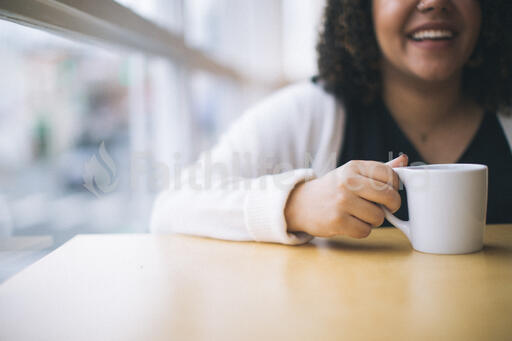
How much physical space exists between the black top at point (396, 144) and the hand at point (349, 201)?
1.16 feet

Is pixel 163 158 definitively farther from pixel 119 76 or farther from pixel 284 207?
pixel 284 207

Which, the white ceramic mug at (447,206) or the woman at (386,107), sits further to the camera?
the woman at (386,107)

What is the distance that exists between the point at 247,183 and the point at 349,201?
0.19 m

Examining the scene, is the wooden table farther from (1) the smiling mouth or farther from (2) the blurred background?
(1) the smiling mouth

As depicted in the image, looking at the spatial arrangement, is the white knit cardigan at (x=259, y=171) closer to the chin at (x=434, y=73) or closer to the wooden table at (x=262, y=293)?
the wooden table at (x=262, y=293)

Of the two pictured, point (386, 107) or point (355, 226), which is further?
point (386, 107)

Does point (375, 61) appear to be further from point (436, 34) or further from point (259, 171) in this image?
point (259, 171)

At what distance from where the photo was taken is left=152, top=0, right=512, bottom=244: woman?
0.87m

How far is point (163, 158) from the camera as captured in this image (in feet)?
4.34

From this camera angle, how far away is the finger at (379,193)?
0.57m

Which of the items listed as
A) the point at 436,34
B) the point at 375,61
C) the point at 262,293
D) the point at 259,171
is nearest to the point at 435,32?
the point at 436,34

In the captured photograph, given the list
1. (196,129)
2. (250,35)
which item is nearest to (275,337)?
(196,129)

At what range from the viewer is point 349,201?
0.60 m

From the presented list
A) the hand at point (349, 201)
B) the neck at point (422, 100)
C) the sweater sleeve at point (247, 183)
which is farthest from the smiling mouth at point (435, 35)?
the hand at point (349, 201)
